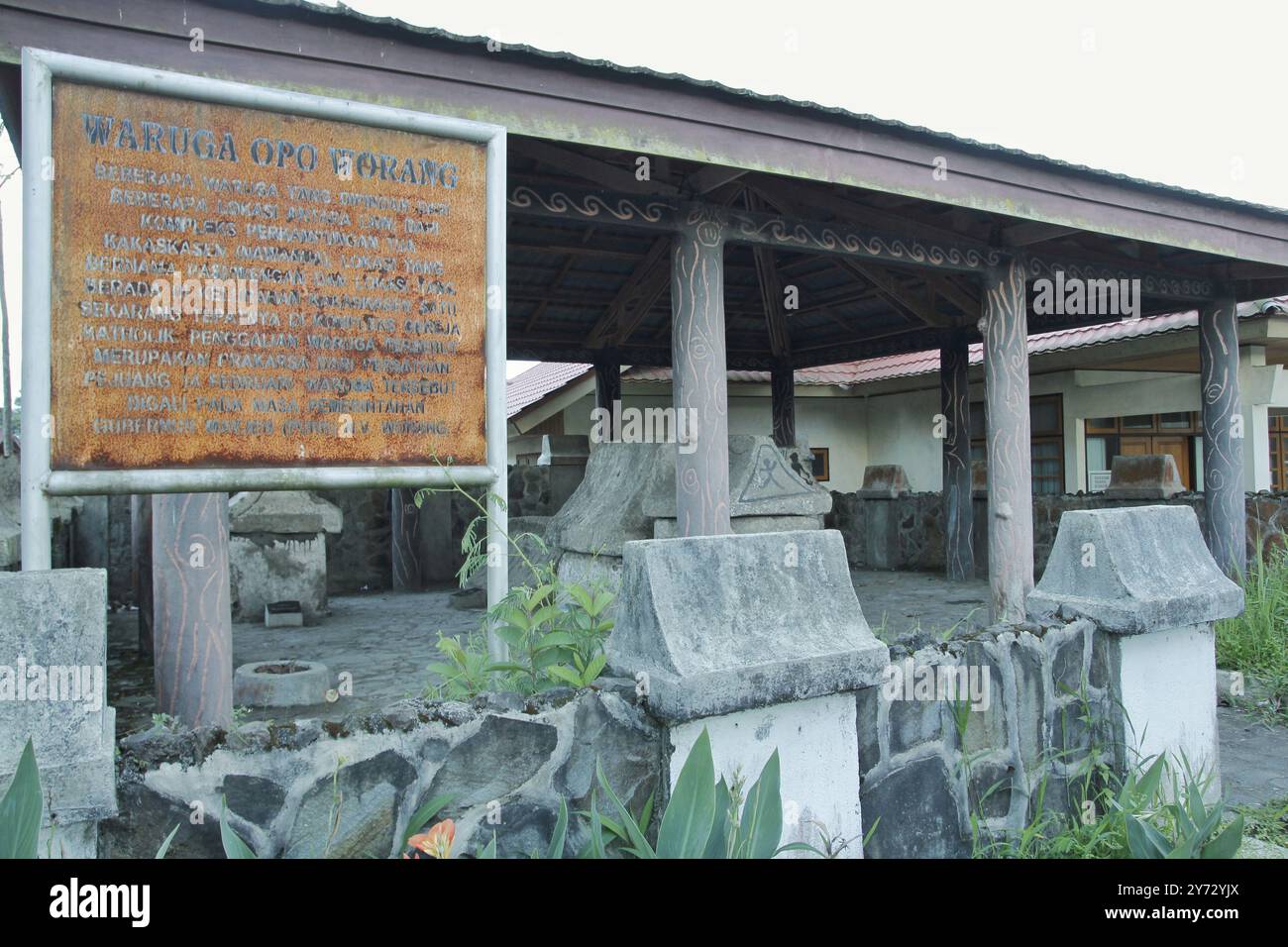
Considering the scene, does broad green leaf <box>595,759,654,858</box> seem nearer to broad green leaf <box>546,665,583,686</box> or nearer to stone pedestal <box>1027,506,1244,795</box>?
broad green leaf <box>546,665,583,686</box>

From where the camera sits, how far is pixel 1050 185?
5.84 metres

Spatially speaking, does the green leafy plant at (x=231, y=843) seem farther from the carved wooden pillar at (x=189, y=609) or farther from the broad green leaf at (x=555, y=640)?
the carved wooden pillar at (x=189, y=609)

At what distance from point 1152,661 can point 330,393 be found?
10.0 ft

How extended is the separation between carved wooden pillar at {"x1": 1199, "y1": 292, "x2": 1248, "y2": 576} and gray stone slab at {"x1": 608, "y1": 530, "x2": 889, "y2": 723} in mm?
6932

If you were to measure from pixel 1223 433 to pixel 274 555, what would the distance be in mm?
8656

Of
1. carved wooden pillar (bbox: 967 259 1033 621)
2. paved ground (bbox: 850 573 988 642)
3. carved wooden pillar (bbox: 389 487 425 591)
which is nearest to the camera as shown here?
carved wooden pillar (bbox: 967 259 1033 621)

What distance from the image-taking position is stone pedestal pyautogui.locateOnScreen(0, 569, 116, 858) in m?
1.56

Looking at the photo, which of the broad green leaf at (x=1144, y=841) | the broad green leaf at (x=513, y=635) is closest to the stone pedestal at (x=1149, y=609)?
the broad green leaf at (x=1144, y=841)

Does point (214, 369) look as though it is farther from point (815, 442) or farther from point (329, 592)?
point (815, 442)

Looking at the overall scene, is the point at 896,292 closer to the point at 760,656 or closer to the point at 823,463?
the point at 760,656

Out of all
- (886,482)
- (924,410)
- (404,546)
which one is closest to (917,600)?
(886,482)

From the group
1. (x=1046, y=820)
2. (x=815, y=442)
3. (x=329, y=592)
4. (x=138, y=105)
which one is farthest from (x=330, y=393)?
(x=815, y=442)

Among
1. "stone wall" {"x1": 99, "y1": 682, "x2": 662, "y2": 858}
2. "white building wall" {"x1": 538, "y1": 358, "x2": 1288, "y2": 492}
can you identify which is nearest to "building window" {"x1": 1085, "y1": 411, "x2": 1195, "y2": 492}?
"white building wall" {"x1": 538, "y1": 358, "x2": 1288, "y2": 492}

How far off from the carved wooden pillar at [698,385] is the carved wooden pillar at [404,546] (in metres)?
5.46
